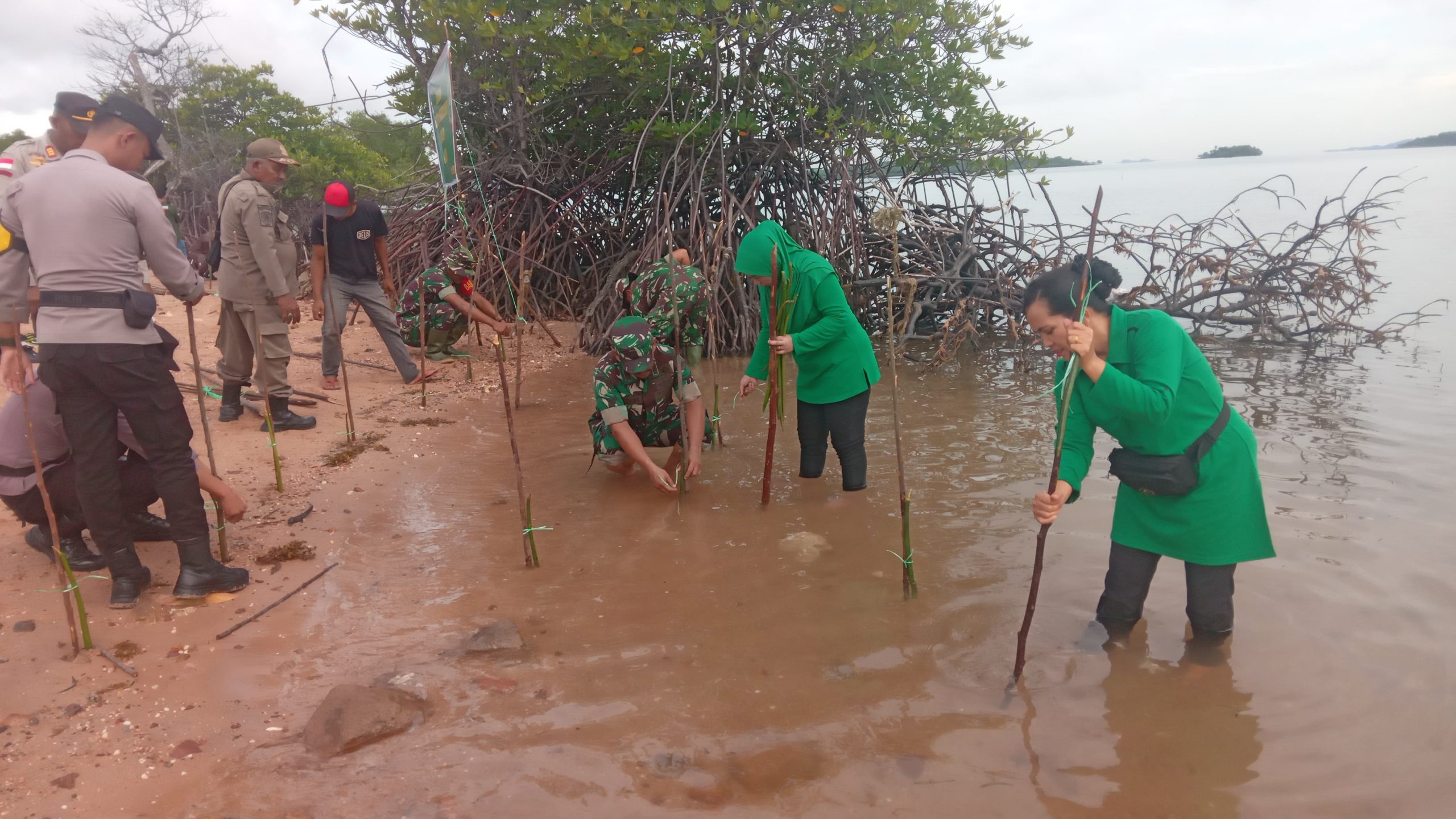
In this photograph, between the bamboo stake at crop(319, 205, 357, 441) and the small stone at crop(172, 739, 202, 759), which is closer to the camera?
the small stone at crop(172, 739, 202, 759)

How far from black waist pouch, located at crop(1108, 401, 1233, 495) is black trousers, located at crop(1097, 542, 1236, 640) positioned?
0.26 metres

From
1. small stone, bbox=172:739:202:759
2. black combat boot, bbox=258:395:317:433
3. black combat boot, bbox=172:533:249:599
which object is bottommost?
small stone, bbox=172:739:202:759

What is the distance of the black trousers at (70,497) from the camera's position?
2.67m

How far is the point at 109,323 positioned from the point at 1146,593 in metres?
3.13

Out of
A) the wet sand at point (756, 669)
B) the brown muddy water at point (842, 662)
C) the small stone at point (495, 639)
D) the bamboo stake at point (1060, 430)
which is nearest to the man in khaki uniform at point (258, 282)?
the wet sand at point (756, 669)

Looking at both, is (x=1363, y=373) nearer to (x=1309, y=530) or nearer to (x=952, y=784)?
(x=1309, y=530)

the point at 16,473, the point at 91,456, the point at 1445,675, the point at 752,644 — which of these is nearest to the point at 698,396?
the point at 752,644

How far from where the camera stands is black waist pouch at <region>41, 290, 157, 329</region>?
2.44m

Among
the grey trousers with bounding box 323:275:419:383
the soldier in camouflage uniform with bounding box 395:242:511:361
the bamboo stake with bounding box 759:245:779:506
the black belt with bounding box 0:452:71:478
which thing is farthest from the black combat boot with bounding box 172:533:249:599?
the soldier in camouflage uniform with bounding box 395:242:511:361

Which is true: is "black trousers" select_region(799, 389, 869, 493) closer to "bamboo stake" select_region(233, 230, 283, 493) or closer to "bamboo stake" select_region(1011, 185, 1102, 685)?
"bamboo stake" select_region(1011, 185, 1102, 685)

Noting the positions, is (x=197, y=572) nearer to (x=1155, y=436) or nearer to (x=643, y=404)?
(x=643, y=404)

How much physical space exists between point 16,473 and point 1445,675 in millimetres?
4332

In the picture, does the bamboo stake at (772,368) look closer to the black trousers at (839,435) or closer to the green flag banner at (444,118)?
the black trousers at (839,435)

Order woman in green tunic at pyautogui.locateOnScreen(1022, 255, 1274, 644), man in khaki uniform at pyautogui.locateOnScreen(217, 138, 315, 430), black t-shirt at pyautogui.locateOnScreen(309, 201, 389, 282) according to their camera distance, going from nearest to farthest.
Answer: woman in green tunic at pyautogui.locateOnScreen(1022, 255, 1274, 644) < man in khaki uniform at pyautogui.locateOnScreen(217, 138, 315, 430) < black t-shirt at pyautogui.locateOnScreen(309, 201, 389, 282)
